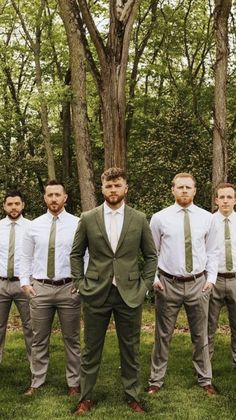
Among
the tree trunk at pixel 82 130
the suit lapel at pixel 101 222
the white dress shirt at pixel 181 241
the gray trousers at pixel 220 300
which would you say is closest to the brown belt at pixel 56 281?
the suit lapel at pixel 101 222

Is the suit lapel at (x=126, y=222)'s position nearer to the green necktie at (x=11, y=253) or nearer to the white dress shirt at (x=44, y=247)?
the white dress shirt at (x=44, y=247)

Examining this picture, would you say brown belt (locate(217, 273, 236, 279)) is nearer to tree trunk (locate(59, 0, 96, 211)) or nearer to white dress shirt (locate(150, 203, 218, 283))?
white dress shirt (locate(150, 203, 218, 283))

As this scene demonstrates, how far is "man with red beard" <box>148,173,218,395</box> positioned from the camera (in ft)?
18.0

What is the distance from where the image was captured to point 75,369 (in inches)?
222

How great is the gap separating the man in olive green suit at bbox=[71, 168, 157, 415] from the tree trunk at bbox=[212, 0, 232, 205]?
6409mm

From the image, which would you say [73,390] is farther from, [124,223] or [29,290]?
[124,223]

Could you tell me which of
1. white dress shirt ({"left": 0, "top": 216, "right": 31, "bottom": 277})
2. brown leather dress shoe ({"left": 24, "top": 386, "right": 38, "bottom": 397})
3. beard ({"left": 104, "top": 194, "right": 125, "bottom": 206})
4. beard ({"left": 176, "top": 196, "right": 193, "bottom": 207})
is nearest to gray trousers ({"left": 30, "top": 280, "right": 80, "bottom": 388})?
brown leather dress shoe ({"left": 24, "top": 386, "right": 38, "bottom": 397})

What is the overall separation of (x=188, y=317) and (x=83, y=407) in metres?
1.38

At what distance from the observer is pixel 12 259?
612 centimetres

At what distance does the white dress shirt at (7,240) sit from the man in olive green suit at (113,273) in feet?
4.08

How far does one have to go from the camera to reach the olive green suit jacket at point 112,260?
16.2ft

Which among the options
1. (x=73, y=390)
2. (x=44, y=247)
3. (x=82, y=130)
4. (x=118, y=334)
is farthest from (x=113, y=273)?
(x=82, y=130)

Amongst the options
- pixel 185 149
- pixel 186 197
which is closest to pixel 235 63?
pixel 185 149

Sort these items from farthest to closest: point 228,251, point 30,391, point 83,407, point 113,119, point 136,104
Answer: point 136,104
point 113,119
point 228,251
point 30,391
point 83,407
